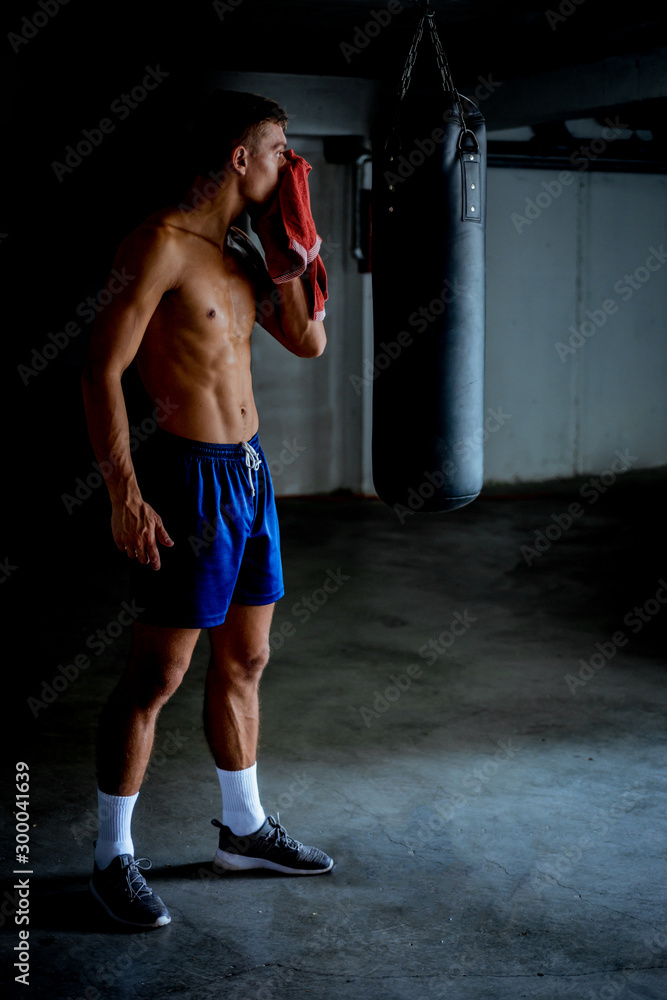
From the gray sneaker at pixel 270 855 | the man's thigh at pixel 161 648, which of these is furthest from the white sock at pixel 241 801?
the man's thigh at pixel 161 648

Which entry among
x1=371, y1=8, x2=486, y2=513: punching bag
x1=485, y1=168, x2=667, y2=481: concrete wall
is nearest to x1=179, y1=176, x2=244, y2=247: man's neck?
x1=371, y1=8, x2=486, y2=513: punching bag

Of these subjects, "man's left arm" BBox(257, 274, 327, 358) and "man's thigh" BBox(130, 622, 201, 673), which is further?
"man's left arm" BBox(257, 274, 327, 358)

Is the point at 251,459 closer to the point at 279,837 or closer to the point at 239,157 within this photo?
the point at 239,157

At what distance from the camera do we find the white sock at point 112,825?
2061mm

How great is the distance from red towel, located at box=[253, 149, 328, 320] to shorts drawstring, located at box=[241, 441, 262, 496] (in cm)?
35

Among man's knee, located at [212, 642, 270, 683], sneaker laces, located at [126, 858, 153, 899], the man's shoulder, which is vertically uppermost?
the man's shoulder

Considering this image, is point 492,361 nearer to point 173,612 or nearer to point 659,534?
point 659,534

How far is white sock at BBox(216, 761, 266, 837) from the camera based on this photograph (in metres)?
2.21

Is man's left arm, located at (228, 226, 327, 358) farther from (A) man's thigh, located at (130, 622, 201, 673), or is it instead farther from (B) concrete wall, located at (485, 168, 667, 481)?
(B) concrete wall, located at (485, 168, 667, 481)

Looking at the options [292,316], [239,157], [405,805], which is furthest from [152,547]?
Answer: [405,805]

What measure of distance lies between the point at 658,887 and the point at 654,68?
4.66 m

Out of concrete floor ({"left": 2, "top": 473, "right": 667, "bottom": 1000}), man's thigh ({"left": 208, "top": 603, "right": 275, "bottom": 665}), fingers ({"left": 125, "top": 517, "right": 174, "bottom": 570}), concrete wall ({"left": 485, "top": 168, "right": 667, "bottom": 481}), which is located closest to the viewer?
concrete floor ({"left": 2, "top": 473, "right": 667, "bottom": 1000})

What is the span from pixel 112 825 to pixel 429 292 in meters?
1.37

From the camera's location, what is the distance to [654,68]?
5.36 m
